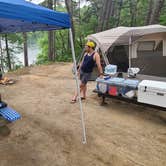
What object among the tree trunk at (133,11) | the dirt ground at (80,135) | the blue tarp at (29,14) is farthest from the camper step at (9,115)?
the tree trunk at (133,11)

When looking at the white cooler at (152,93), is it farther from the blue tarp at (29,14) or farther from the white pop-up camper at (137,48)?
the white pop-up camper at (137,48)

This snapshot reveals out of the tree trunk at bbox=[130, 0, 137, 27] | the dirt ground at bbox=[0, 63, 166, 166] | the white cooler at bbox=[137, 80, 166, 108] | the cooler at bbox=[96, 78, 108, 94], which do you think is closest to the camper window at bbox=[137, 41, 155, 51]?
the dirt ground at bbox=[0, 63, 166, 166]

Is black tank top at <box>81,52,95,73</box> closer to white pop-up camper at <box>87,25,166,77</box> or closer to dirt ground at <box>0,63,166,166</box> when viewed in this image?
dirt ground at <box>0,63,166,166</box>

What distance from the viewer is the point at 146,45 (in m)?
6.68

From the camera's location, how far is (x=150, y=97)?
3848 millimetres

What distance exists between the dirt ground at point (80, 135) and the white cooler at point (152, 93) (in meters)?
0.47

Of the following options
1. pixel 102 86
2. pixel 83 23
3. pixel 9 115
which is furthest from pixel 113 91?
pixel 83 23

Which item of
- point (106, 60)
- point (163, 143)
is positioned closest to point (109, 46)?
point (106, 60)

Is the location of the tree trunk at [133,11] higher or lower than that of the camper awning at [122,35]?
higher

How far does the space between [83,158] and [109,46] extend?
479 centimetres

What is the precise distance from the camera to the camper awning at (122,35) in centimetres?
620

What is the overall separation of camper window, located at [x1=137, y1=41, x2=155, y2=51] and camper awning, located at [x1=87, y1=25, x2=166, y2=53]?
0.97 feet

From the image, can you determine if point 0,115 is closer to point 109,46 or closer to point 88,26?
point 109,46

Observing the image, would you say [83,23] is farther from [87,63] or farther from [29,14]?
[29,14]
